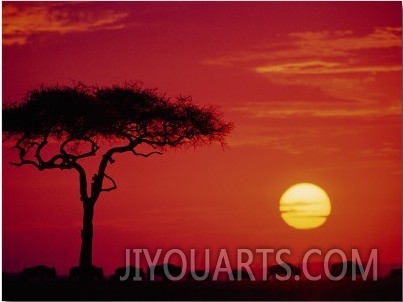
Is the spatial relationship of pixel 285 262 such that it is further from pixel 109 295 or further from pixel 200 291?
pixel 109 295

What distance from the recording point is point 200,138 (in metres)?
44.5

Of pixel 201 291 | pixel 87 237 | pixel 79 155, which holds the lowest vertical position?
pixel 201 291

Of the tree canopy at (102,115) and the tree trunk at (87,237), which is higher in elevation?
the tree canopy at (102,115)

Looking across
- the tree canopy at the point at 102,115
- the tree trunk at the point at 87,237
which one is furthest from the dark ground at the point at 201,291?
the tree canopy at the point at 102,115

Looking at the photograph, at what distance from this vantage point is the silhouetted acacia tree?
42.9 metres

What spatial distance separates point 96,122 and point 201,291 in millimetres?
12174

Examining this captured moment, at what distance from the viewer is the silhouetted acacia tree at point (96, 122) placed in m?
42.9

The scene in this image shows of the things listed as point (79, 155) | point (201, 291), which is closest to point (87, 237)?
point (79, 155)

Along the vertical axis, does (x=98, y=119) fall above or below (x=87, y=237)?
above

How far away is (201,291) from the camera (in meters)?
33.3

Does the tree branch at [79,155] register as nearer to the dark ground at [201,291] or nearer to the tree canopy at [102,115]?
the tree canopy at [102,115]

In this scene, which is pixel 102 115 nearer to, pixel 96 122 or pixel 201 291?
pixel 96 122

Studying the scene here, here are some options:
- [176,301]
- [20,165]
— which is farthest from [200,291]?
[20,165]

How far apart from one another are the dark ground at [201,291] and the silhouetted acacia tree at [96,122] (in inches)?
304
